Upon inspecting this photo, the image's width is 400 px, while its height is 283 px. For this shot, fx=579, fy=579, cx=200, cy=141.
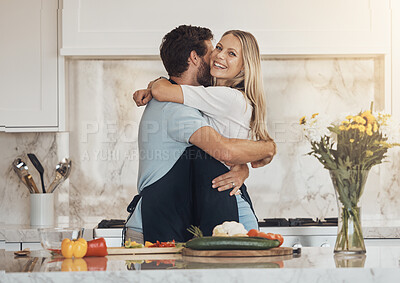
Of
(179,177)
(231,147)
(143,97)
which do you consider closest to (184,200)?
(179,177)

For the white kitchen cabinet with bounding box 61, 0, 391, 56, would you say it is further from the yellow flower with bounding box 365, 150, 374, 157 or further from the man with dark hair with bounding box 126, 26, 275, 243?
the yellow flower with bounding box 365, 150, 374, 157

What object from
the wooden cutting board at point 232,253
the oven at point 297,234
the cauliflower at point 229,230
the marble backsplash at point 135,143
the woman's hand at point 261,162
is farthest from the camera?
the marble backsplash at point 135,143

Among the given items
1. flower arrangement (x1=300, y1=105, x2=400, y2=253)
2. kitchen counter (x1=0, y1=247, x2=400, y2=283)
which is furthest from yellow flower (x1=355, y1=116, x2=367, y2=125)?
kitchen counter (x1=0, y1=247, x2=400, y2=283)

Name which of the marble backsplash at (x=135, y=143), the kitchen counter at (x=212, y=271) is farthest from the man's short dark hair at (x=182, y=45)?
the marble backsplash at (x=135, y=143)

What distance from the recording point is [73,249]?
1.50 metres

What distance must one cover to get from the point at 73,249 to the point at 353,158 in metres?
0.82

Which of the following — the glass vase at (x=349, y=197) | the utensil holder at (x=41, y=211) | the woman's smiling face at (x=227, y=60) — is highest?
the woman's smiling face at (x=227, y=60)

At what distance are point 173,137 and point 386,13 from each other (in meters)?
1.69

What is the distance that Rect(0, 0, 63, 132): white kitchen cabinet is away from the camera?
3.07m

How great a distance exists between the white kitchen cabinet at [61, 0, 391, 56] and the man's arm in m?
1.01

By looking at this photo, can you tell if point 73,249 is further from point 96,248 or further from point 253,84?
point 253,84

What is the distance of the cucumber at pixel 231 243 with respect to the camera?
1470 millimetres

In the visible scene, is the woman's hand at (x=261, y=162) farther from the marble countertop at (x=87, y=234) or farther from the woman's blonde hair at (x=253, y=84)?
the marble countertop at (x=87, y=234)

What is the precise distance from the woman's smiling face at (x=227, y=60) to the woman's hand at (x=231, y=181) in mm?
369
